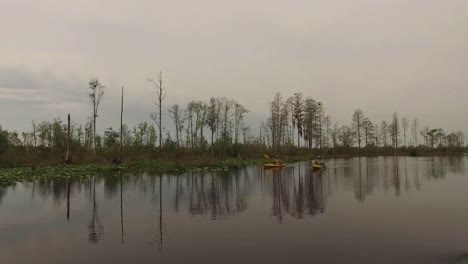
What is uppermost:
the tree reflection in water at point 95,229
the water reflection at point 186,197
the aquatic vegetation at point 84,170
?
the aquatic vegetation at point 84,170

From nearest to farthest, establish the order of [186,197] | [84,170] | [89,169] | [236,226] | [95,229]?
[95,229] → [236,226] → [186,197] → [84,170] → [89,169]

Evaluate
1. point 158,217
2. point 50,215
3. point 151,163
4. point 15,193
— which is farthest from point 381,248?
point 151,163

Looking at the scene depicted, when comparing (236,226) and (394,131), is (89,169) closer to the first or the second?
(236,226)

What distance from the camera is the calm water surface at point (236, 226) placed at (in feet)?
31.8

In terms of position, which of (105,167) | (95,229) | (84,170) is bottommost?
(95,229)

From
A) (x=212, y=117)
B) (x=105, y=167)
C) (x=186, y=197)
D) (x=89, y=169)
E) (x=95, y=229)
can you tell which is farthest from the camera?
(x=212, y=117)

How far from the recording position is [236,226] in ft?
42.9

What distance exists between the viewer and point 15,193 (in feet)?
73.6

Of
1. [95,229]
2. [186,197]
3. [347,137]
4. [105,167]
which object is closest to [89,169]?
[105,167]

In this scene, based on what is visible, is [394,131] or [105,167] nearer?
[105,167]

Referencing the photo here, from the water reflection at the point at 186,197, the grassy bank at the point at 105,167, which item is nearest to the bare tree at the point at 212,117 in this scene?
the grassy bank at the point at 105,167

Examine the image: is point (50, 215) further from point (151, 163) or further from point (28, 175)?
point (151, 163)

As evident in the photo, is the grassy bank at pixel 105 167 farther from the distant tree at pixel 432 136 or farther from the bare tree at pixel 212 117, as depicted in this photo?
the distant tree at pixel 432 136

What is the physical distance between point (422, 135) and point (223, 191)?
95.4 meters
